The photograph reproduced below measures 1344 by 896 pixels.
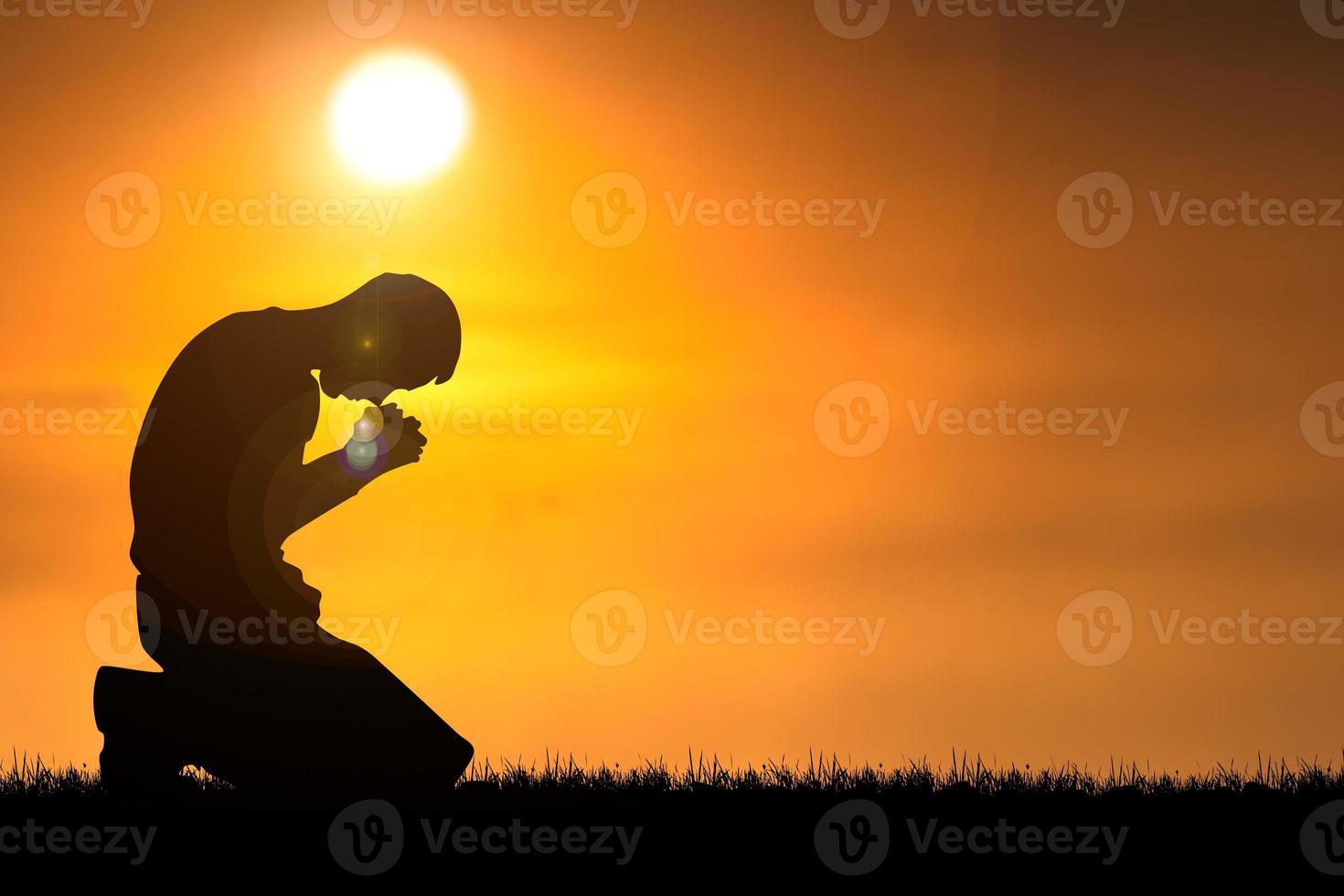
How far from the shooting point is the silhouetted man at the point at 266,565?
9672 millimetres

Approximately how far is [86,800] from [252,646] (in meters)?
1.38

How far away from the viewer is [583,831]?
8.45 metres

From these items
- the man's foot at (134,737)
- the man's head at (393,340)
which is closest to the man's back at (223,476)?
the man's head at (393,340)

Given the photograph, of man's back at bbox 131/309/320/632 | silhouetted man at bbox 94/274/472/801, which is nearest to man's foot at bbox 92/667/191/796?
silhouetted man at bbox 94/274/472/801

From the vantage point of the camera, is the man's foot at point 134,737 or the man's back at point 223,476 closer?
the man's foot at point 134,737

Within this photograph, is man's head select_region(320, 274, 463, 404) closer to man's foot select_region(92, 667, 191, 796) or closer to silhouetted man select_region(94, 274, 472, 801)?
silhouetted man select_region(94, 274, 472, 801)

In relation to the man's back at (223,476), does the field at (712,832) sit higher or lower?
lower

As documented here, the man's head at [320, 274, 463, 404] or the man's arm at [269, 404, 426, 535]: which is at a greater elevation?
the man's head at [320, 274, 463, 404]

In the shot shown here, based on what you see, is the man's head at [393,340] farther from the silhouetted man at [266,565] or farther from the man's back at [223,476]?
the man's back at [223,476]

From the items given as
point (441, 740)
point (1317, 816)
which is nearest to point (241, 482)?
point (441, 740)

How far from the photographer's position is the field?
26.2 feet

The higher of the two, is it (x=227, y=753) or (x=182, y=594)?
(x=182, y=594)

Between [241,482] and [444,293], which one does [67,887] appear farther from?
[444,293]

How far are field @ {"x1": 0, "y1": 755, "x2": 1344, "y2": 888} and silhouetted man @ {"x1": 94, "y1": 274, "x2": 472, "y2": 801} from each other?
1.23ft
